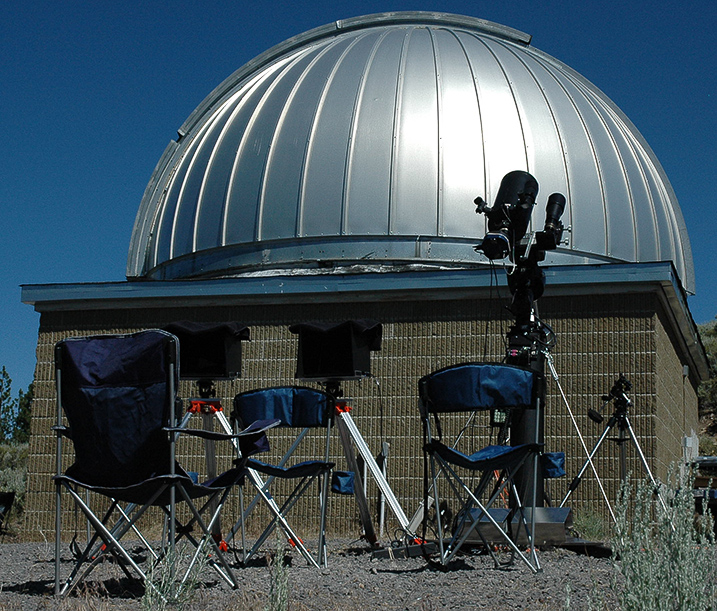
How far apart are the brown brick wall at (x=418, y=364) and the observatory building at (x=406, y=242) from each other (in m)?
0.02

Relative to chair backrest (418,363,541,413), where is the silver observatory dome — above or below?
above

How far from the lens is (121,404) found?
4055 millimetres

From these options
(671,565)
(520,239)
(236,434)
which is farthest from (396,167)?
(671,565)

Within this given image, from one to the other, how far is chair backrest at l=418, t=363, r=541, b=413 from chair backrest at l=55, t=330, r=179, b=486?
4.48 feet

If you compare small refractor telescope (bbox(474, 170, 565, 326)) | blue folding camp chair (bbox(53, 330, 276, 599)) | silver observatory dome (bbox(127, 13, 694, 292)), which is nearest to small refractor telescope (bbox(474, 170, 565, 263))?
small refractor telescope (bbox(474, 170, 565, 326))

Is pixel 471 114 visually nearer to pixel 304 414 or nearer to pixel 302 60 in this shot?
pixel 302 60

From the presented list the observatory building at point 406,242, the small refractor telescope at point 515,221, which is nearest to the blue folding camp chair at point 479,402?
the small refractor telescope at point 515,221

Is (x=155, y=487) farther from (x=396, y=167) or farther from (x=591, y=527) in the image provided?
(x=396, y=167)

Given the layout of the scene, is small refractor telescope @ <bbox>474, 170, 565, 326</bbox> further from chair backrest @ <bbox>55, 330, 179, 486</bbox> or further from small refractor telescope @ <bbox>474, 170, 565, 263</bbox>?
chair backrest @ <bbox>55, 330, 179, 486</bbox>

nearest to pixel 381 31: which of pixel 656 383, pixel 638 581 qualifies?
pixel 656 383

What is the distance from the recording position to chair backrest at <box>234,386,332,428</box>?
17.7 feet

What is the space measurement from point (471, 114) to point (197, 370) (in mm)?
4910

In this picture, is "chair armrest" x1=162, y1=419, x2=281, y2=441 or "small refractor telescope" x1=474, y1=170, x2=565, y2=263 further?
"small refractor telescope" x1=474, y1=170, x2=565, y2=263

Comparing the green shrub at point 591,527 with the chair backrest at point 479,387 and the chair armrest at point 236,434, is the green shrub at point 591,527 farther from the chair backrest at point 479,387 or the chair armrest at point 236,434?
the chair armrest at point 236,434
